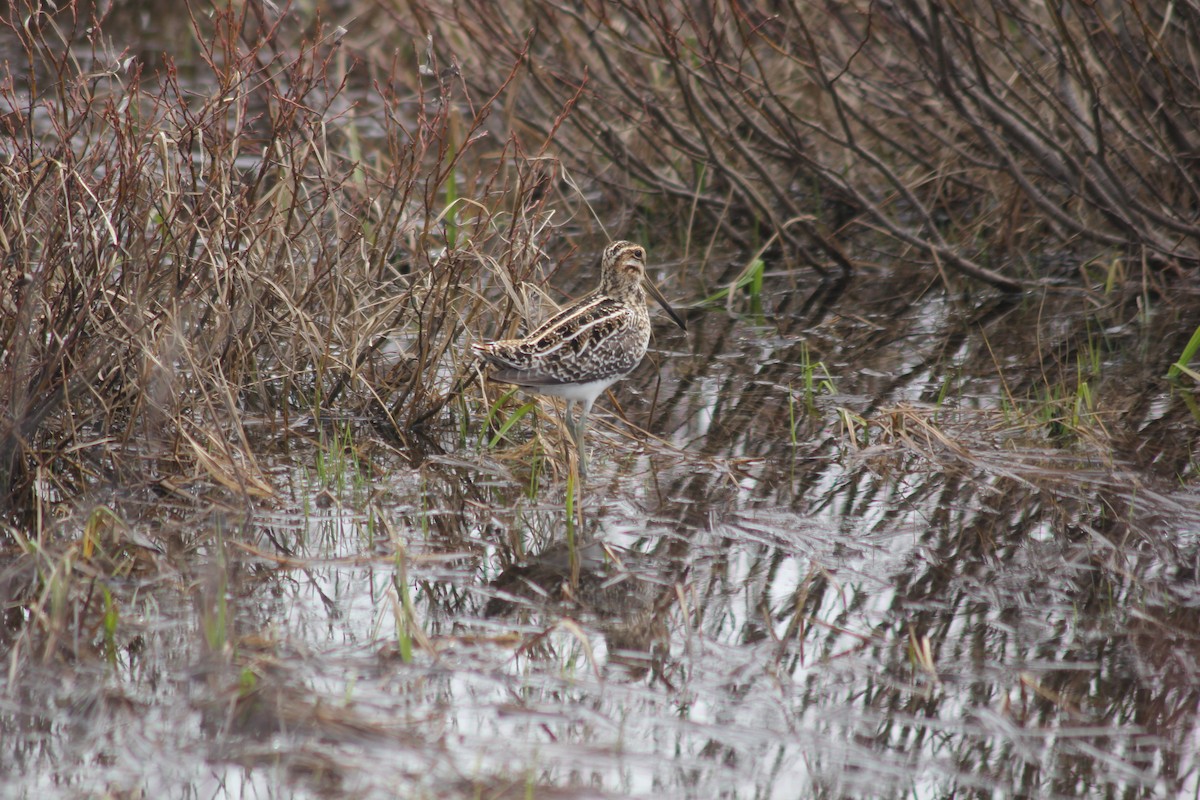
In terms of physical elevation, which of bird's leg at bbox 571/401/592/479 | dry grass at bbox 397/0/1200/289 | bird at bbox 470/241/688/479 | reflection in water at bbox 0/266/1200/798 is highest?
dry grass at bbox 397/0/1200/289

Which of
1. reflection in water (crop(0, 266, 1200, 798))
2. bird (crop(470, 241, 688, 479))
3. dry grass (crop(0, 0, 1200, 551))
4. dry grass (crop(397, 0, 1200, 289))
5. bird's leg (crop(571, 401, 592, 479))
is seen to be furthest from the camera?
dry grass (crop(397, 0, 1200, 289))

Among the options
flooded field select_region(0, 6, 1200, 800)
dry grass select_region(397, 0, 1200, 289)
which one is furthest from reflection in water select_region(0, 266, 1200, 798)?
dry grass select_region(397, 0, 1200, 289)

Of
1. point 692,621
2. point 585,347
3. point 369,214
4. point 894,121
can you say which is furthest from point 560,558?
point 894,121

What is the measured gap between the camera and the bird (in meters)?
5.10

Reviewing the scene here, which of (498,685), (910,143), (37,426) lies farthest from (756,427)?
(910,143)

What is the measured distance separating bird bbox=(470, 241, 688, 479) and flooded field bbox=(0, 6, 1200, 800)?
28 centimetres

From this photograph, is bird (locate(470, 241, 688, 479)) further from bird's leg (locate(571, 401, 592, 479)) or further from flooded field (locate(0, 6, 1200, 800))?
flooded field (locate(0, 6, 1200, 800))

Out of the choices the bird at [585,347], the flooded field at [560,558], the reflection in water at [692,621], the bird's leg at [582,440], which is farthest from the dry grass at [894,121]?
the bird's leg at [582,440]

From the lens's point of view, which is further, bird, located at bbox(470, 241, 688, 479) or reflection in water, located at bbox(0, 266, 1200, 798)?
bird, located at bbox(470, 241, 688, 479)

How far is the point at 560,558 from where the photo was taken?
4.72 metres

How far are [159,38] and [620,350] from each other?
9.53 m

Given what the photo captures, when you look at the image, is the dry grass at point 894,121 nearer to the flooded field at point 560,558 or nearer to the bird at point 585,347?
the flooded field at point 560,558

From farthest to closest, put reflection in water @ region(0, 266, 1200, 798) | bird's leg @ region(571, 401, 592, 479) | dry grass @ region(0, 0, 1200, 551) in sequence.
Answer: bird's leg @ region(571, 401, 592, 479) < dry grass @ region(0, 0, 1200, 551) < reflection in water @ region(0, 266, 1200, 798)

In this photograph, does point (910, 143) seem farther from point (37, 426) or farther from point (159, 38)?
point (159, 38)
